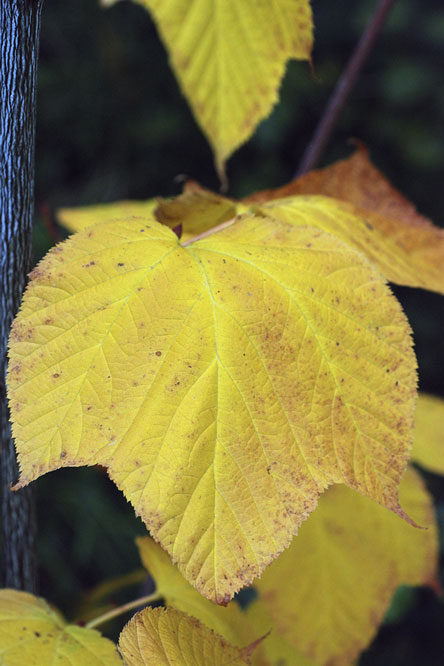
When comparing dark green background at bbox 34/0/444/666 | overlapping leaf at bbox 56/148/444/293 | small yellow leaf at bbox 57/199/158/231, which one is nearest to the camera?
overlapping leaf at bbox 56/148/444/293

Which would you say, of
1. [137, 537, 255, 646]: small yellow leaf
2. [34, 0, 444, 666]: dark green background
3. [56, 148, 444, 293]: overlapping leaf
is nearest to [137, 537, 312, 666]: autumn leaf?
[137, 537, 255, 646]: small yellow leaf

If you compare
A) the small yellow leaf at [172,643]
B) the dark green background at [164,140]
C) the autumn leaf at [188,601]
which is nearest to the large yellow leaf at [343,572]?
the autumn leaf at [188,601]

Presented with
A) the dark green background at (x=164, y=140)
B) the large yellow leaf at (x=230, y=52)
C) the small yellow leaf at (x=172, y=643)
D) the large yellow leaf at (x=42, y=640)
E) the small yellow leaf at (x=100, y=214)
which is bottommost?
the dark green background at (x=164, y=140)

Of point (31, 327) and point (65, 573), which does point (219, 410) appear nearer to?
point (31, 327)

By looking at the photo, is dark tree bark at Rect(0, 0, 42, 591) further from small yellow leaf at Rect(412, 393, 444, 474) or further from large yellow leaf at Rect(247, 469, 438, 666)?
small yellow leaf at Rect(412, 393, 444, 474)

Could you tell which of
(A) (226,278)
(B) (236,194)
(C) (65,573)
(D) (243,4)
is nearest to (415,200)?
(B) (236,194)

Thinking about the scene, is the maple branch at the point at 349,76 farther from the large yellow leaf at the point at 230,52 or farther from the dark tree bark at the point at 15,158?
the dark tree bark at the point at 15,158

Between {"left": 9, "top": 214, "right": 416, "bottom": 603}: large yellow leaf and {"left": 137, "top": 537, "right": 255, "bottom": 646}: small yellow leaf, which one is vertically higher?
{"left": 9, "top": 214, "right": 416, "bottom": 603}: large yellow leaf
